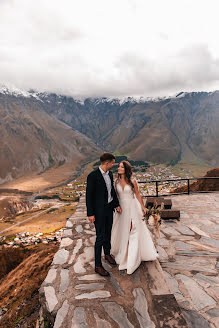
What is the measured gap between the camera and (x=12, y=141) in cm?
17238

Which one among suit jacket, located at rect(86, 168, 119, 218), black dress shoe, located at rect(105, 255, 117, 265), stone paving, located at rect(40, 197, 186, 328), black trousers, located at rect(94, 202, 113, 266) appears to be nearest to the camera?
stone paving, located at rect(40, 197, 186, 328)

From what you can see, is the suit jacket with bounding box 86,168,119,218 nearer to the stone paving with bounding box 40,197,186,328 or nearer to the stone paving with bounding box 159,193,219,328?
the stone paving with bounding box 40,197,186,328

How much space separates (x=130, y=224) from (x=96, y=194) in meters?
0.86

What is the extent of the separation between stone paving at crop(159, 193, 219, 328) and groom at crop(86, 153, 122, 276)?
134 cm

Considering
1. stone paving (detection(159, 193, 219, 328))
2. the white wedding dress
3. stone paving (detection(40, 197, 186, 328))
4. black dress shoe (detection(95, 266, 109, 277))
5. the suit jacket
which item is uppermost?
the suit jacket

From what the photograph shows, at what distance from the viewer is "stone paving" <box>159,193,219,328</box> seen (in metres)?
2.98

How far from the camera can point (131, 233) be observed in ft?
12.0

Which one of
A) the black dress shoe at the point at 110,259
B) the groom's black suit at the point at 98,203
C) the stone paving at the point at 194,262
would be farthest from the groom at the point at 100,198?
the stone paving at the point at 194,262

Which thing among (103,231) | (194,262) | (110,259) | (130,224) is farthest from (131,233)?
(194,262)

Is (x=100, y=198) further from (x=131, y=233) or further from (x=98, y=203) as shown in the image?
(x=131, y=233)

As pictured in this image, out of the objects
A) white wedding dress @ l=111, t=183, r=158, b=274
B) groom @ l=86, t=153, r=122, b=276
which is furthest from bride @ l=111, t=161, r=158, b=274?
groom @ l=86, t=153, r=122, b=276

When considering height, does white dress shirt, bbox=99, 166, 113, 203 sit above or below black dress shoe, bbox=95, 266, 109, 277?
above

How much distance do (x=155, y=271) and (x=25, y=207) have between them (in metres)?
77.1

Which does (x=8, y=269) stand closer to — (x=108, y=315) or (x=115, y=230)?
(x=115, y=230)
